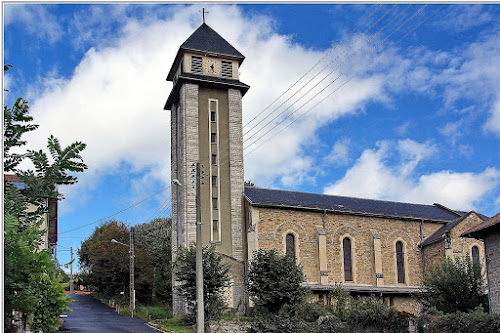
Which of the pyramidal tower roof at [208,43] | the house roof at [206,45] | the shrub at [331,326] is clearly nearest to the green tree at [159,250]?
the house roof at [206,45]

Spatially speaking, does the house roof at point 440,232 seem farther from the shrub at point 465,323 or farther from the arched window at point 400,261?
the shrub at point 465,323

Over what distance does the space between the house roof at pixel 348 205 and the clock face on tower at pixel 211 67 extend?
9.45 m

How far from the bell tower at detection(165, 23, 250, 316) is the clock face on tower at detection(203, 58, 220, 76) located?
3.1 inches

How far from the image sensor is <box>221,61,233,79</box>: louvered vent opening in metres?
46.1

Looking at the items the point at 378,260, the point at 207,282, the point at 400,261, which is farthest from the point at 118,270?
the point at 400,261

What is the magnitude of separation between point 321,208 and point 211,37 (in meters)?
16.5

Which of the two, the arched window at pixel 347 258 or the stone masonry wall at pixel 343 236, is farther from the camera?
the arched window at pixel 347 258

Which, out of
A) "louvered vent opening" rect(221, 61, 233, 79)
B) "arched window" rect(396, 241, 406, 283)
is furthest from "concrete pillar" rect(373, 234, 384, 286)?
"louvered vent opening" rect(221, 61, 233, 79)

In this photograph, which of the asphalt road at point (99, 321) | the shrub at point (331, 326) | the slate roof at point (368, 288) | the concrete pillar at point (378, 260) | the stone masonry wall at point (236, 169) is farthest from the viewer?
the concrete pillar at point (378, 260)

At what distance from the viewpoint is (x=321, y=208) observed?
45.2m

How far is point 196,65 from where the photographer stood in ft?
149

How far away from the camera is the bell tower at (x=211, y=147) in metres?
42.8

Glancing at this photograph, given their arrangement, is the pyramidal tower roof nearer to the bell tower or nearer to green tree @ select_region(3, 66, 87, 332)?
the bell tower

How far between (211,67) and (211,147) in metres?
6.49
